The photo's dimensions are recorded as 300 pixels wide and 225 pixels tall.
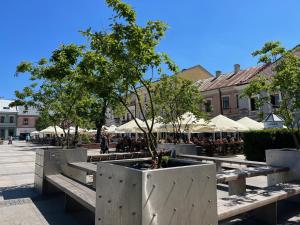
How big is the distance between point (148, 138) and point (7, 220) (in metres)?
2.88

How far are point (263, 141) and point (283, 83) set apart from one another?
7.67 m

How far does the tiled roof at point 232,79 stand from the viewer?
1231 inches

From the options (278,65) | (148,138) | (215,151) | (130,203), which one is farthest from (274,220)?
(215,151)

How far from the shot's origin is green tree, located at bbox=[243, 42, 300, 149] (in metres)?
5.59

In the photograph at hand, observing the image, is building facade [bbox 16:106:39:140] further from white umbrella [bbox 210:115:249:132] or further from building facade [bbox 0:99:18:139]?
white umbrella [bbox 210:115:249:132]

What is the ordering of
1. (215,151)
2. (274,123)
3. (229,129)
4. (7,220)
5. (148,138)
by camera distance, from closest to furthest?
(148,138)
(7,220)
(274,123)
(229,129)
(215,151)

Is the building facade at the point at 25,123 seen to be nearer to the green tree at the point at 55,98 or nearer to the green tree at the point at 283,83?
the green tree at the point at 55,98

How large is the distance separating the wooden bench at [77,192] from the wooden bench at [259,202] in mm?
1828

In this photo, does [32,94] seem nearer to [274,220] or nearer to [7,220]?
[7,220]

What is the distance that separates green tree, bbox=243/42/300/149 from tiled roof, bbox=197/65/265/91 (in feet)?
80.8

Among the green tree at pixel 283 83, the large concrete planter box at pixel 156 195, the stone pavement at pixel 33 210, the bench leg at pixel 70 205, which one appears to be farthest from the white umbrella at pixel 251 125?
the large concrete planter box at pixel 156 195

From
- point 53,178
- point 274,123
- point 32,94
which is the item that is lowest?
point 53,178

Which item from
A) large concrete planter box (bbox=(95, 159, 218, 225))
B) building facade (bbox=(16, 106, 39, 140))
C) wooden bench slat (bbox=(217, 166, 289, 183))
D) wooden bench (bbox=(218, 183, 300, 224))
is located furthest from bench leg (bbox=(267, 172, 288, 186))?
building facade (bbox=(16, 106, 39, 140))

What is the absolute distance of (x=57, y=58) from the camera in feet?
21.4
